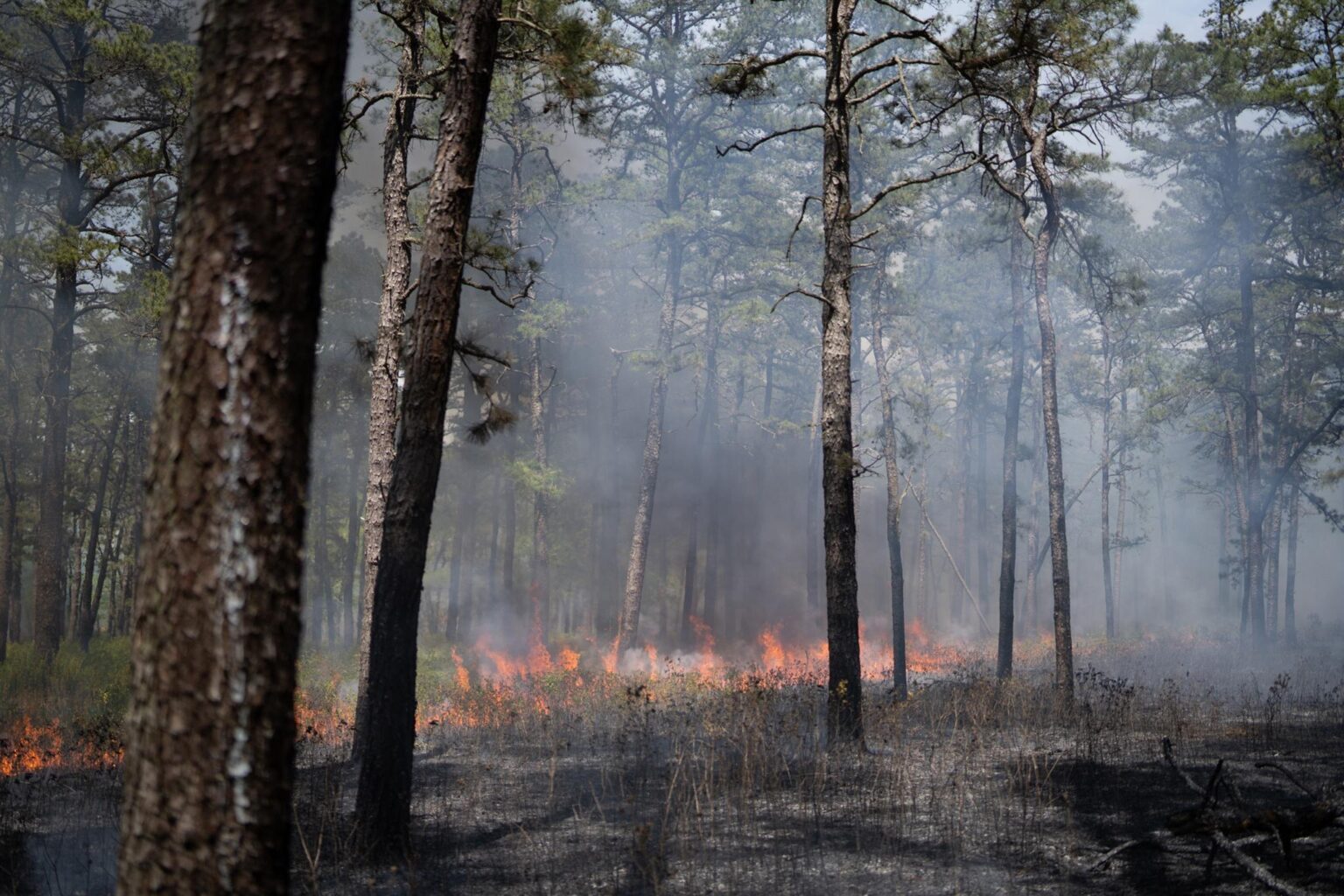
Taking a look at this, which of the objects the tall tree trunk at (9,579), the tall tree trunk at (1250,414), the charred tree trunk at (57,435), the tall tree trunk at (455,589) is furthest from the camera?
the tall tree trunk at (455,589)

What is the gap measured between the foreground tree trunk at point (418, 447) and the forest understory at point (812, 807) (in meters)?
0.63

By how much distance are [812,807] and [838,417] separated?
14.8ft

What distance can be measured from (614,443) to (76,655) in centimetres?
2059

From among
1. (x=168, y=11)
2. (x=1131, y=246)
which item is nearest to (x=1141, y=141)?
(x=1131, y=246)

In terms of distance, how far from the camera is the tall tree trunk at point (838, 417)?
1073cm

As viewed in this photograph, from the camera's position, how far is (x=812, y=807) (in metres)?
8.30

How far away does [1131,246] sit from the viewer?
37.3 m

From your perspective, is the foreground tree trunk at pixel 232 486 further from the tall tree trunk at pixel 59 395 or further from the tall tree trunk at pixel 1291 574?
the tall tree trunk at pixel 1291 574

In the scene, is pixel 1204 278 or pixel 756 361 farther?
pixel 756 361

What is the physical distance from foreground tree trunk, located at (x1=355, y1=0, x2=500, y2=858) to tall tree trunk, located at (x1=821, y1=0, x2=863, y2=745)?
4735 mm

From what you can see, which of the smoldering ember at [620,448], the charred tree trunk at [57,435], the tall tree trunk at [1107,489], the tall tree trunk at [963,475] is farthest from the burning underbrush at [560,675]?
the tall tree trunk at [963,475]

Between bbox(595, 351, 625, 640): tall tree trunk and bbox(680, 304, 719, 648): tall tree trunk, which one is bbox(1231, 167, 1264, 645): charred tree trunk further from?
bbox(595, 351, 625, 640): tall tree trunk

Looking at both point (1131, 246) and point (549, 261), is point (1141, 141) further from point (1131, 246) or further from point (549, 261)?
point (549, 261)

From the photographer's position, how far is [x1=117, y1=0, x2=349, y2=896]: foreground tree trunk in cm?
271
